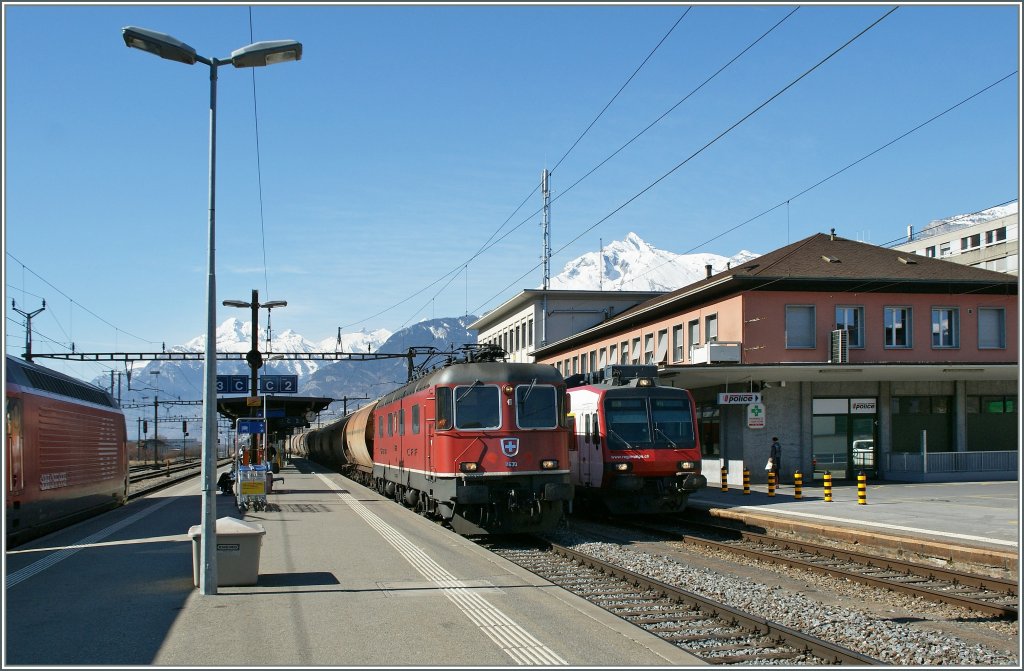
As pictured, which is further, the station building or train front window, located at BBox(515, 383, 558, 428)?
the station building

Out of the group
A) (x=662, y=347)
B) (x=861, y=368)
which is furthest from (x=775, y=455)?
(x=662, y=347)

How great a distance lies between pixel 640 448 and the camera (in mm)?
21281

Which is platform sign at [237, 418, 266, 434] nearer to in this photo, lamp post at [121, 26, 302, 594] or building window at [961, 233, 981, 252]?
lamp post at [121, 26, 302, 594]

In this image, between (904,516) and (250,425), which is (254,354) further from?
(904,516)

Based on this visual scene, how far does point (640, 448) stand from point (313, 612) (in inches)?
486

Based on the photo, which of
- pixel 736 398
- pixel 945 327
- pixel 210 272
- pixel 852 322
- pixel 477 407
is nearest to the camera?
pixel 210 272

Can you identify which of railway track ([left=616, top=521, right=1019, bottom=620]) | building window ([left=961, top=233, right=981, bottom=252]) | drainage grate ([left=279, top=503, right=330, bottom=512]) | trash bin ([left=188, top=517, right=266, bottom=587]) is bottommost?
drainage grate ([left=279, top=503, right=330, bottom=512])

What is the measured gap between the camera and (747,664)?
883cm

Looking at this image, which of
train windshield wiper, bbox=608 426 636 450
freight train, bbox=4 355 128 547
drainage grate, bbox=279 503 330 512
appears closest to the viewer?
freight train, bbox=4 355 128 547

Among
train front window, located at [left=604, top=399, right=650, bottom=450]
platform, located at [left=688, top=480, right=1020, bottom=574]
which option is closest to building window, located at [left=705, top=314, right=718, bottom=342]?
platform, located at [left=688, top=480, right=1020, bottom=574]

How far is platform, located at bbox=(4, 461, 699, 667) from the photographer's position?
8.19 meters

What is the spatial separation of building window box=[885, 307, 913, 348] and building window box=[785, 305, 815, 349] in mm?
3046

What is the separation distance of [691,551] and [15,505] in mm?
Result: 11685

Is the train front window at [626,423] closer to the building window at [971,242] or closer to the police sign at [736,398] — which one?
the police sign at [736,398]
